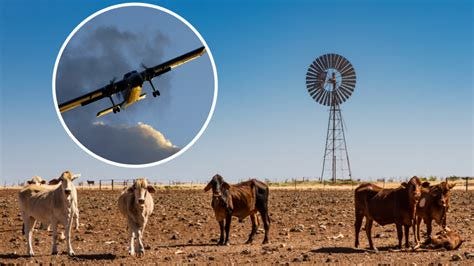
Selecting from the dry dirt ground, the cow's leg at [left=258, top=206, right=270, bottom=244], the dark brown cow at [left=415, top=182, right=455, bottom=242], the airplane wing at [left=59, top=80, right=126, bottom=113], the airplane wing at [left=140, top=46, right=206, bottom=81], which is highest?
the airplane wing at [left=140, top=46, right=206, bottom=81]

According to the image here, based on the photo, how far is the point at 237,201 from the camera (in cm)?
2328

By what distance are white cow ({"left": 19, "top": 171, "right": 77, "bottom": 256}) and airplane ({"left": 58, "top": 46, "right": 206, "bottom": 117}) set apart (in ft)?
25.0

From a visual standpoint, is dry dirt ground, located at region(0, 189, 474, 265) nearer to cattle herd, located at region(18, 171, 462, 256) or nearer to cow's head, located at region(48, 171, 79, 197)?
cattle herd, located at region(18, 171, 462, 256)

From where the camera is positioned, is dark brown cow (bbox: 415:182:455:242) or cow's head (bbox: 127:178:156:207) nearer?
cow's head (bbox: 127:178:156:207)

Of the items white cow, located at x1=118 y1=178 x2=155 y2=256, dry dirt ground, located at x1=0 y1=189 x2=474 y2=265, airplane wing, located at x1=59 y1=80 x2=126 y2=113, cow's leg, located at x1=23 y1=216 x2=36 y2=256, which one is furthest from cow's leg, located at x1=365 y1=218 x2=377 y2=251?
airplane wing, located at x1=59 y1=80 x2=126 y2=113

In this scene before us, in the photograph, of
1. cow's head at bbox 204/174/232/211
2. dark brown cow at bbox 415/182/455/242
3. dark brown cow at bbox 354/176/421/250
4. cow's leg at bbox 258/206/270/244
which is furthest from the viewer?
cow's leg at bbox 258/206/270/244

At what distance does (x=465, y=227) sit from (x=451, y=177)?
76.2m

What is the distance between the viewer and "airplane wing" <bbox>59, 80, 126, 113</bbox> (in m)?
29.0

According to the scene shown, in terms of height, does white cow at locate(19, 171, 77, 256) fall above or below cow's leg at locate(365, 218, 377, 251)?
above

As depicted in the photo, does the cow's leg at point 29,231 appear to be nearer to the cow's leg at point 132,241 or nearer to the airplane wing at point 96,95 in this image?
the cow's leg at point 132,241

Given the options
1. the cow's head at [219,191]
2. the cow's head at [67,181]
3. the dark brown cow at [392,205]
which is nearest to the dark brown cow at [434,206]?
the dark brown cow at [392,205]

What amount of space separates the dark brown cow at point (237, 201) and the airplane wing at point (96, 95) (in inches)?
337

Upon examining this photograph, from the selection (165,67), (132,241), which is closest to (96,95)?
(165,67)

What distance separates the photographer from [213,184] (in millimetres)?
22531
